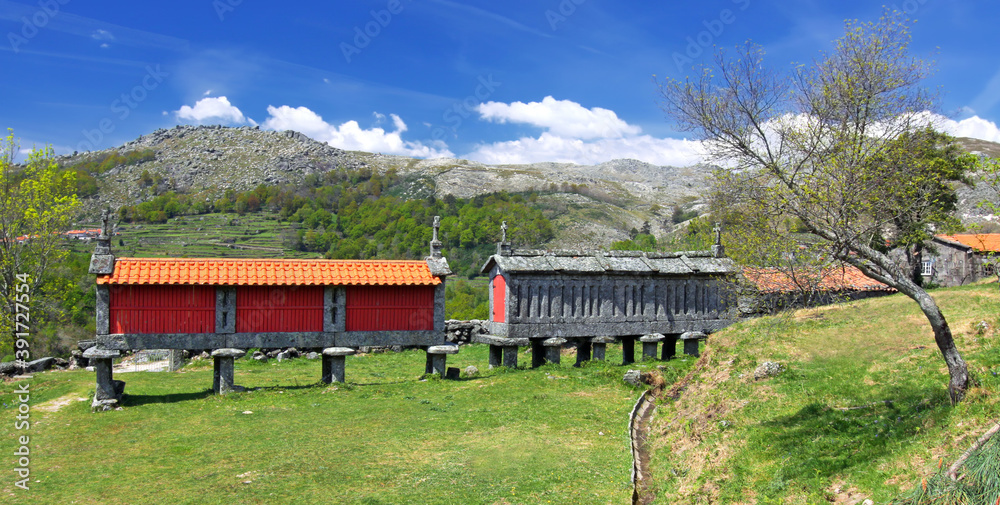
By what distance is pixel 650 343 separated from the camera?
69.8 feet

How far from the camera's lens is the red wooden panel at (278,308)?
1742 cm

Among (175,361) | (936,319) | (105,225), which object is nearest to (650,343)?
(936,319)

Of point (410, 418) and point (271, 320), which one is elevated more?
point (271, 320)

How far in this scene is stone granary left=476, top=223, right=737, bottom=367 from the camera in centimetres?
1983

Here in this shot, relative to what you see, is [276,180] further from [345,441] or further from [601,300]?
[345,441]

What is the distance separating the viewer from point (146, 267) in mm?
16953

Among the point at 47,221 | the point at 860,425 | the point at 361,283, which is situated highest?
the point at 47,221

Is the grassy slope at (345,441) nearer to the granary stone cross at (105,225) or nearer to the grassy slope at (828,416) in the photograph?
the grassy slope at (828,416)

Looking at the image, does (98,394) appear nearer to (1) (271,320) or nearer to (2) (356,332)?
(1) (271,320)

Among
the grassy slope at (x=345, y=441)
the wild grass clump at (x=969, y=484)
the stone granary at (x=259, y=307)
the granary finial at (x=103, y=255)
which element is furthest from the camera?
the stone granary at (x=259, y=307)

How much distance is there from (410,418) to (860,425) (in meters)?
8.91

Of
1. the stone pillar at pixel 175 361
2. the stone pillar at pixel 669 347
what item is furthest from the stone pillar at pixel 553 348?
the stone pillar at pixel 175 361

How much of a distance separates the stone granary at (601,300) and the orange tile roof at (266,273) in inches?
107

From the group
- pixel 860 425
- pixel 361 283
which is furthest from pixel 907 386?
pixel 361 283
